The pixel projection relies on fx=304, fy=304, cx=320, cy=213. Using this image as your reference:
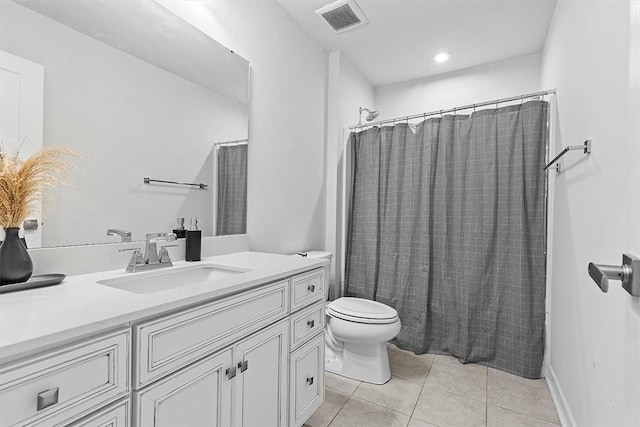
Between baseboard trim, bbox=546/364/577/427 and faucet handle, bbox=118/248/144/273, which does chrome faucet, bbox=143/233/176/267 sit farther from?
baseboard trim, bbox=546/364/577/427

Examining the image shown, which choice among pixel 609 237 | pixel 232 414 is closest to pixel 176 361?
pixel 232 414

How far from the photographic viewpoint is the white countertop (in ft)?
1.89

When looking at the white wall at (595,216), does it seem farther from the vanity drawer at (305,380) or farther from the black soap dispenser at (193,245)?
the black soap dispenser at (193,245)

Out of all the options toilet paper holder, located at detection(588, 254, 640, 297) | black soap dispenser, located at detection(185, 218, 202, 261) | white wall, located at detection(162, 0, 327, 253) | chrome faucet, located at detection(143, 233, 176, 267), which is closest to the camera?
toilet paper holder, located at detection(588, 254, 640, 297)

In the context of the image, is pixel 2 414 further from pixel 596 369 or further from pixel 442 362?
pixel 442 362

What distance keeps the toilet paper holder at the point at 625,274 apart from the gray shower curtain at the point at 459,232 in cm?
162

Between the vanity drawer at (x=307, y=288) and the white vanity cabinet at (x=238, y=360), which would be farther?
the vanity drawer at (x=307, y=288)

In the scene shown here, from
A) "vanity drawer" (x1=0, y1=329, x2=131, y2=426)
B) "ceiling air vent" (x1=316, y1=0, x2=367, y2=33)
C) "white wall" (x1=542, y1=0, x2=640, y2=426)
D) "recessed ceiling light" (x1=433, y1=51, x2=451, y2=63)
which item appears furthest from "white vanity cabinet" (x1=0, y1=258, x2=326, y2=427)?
"recessed ceiling light" (x1=433, y1=51, x2=451, y2=63)

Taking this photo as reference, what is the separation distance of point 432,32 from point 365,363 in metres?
2.42

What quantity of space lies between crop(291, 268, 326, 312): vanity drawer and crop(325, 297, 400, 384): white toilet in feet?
1.57

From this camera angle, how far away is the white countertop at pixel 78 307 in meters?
0.58

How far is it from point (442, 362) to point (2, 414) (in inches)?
90.5

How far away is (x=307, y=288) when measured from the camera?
4.63ft

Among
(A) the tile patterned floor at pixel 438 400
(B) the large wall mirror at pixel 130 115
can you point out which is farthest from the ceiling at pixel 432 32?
(A) the tile patterned floor at pixel 438 400
